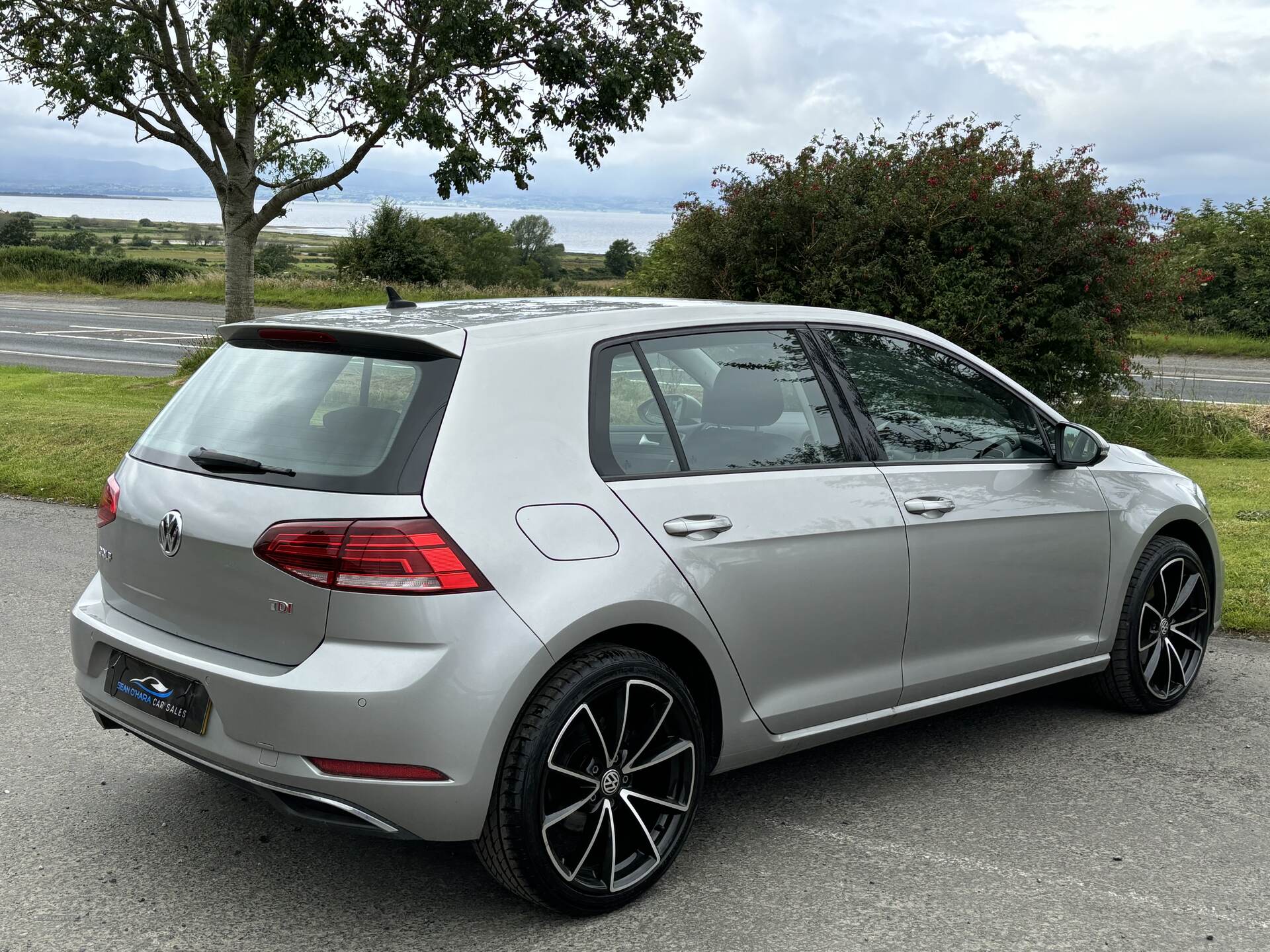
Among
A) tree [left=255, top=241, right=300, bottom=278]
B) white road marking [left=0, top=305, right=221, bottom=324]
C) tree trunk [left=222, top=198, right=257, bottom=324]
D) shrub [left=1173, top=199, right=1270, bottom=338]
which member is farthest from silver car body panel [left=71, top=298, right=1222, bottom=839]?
tree [left=255, top=241, right=300, bottom=278]

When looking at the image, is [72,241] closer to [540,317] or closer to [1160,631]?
[540,317]

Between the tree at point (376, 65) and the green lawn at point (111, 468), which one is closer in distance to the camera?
the green lawn at point (111, 468)

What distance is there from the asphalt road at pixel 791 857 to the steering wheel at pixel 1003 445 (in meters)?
1.14

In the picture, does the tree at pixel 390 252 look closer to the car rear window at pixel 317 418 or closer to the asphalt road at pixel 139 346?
the asphalt road at pixel 139 346

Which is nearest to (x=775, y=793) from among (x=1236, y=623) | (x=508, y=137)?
(x=1236, y=623)

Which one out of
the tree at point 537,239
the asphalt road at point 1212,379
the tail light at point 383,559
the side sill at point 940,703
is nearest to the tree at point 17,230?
the tree at point 537,239

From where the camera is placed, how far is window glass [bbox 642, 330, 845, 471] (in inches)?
150

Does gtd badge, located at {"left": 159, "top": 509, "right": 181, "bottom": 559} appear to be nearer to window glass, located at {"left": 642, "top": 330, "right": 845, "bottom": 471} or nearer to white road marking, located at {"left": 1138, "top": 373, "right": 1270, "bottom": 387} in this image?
window glass, located at {"left": 642, "top": 330, "right": 845, "bottom": 471}

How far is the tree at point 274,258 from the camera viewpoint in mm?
45844

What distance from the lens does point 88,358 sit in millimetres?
21891

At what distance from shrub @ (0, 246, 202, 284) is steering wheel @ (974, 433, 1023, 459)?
3986 cm

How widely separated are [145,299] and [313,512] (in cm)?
3646

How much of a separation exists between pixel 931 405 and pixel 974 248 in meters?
8.74

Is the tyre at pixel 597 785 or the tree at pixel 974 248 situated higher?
the tree at pixel 974 248
